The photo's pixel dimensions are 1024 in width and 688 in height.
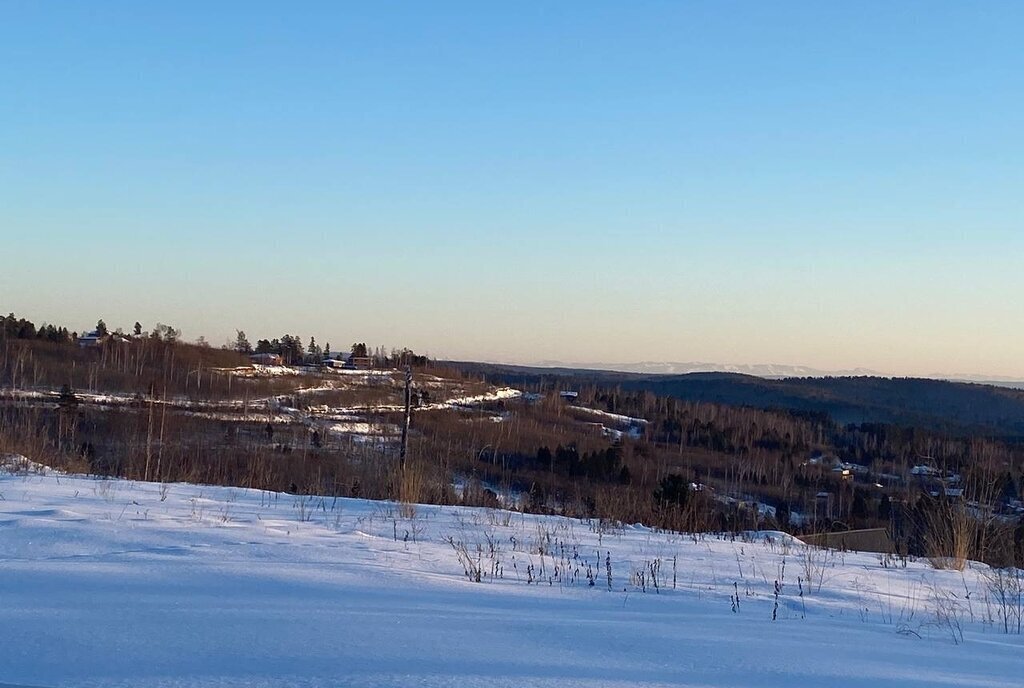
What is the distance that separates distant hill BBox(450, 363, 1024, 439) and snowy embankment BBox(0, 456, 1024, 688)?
8515 centimetres

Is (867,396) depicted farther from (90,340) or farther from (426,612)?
(426,612)

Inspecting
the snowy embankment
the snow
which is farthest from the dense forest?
the snowy embankment

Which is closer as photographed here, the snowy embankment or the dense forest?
the snowy embankment

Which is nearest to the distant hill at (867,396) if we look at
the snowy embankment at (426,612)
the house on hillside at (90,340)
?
the house on hillside at (90,340)

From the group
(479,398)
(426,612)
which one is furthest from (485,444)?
(426,612)

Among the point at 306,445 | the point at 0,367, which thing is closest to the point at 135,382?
the point at 0,367

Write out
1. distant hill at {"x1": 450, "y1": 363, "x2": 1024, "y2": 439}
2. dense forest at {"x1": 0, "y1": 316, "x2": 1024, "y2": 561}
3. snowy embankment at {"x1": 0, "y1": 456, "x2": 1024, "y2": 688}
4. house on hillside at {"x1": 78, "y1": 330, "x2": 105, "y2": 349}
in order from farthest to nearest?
1. distant hill at {"x1": 450, "y1": 363, "x2": 1024, "y2": 439}
2. house on hillside at {"x1": 78, "y1": 330, "x2": 105, "y2": 349}
3. dense forest at {"x1": 0, "y1": 316, "x2": 1024, "y2": 561}
4. snowy embankment at {"x1": 0, "y1": 456, "x2": 1024, "y2": 688}

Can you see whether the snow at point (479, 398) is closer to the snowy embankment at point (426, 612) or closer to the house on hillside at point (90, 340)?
the house on hillside at point (90, 340)

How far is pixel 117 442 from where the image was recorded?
34250 millimetres

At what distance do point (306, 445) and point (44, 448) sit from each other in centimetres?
2531

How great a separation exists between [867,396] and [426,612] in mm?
120483

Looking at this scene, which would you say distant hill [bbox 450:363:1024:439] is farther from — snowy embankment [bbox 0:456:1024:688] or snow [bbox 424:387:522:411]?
snowy embankment [bbox 0:456:1024:688]

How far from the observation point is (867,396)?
381 ft

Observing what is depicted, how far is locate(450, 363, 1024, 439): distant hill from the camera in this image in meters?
97.7
